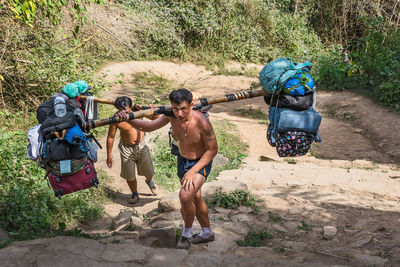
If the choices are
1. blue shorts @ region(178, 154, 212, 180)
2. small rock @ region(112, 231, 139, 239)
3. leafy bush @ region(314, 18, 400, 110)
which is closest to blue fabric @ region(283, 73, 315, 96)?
blue shorts @ region(178, 154, 212, 180)

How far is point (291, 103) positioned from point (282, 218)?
76.8 inches

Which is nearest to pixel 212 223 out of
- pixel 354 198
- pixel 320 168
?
pixel 354 198

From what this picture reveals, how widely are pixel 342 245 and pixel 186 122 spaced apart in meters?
2.02

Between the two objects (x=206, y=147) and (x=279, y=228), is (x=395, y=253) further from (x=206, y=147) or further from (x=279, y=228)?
(x=206, y=147)

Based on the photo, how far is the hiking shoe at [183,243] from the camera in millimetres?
4000

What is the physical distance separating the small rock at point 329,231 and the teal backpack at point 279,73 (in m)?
1.86

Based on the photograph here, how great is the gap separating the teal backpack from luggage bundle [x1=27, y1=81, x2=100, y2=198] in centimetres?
162

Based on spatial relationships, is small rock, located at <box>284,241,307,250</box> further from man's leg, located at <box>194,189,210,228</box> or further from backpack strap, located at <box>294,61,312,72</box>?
backpack strap, located at <box>294,61,312,72</box>

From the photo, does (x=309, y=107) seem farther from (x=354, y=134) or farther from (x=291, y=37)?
(x=291, y=37)

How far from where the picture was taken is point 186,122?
3.90 metres

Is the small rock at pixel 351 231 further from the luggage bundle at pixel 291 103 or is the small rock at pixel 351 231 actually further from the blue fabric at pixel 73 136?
the blue fabric at pixel 73 136

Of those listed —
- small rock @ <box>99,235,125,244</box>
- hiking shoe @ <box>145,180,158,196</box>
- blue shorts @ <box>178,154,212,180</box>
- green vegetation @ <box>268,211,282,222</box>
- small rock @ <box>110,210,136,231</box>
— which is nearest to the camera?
blue shorts @ <box>178,154,212,180</box>

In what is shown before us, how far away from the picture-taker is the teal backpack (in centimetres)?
356

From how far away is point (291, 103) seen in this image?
3617mm
